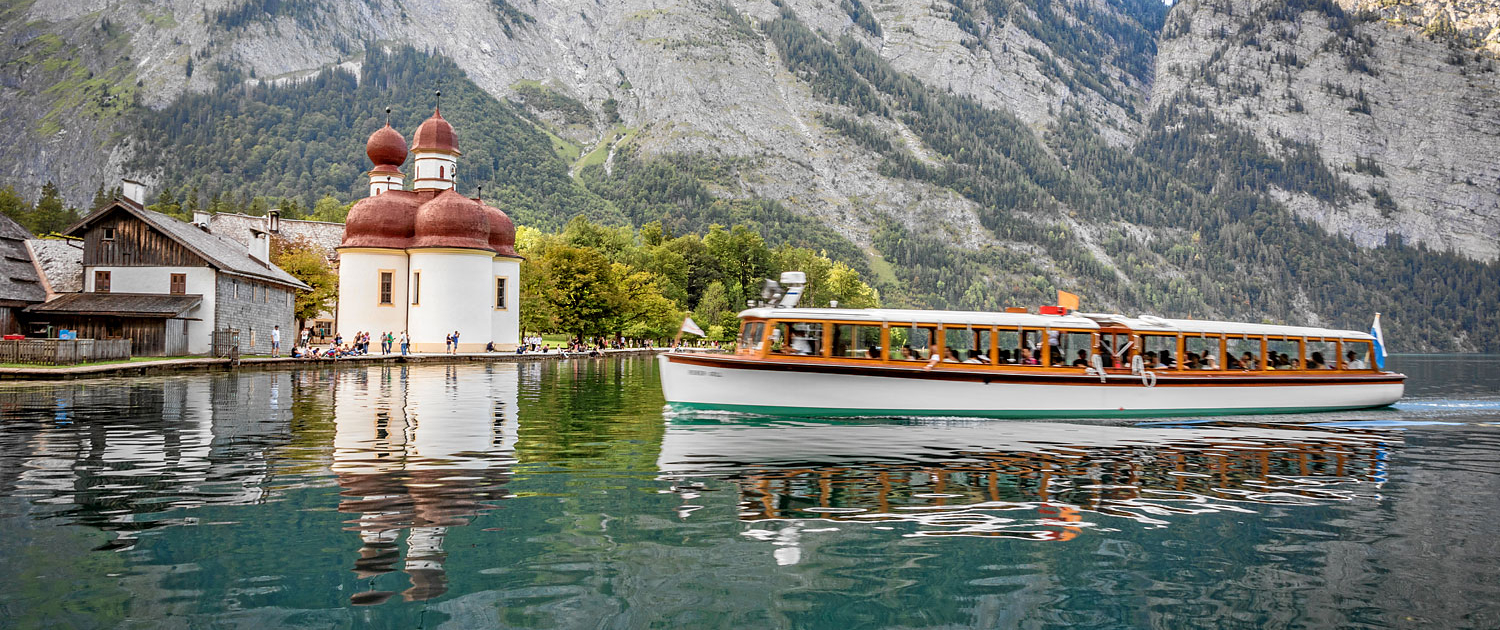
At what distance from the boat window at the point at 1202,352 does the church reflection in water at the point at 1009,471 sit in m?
4.98

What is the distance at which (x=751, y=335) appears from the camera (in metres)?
27.0

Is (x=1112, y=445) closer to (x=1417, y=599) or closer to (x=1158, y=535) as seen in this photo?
(x=1158, y=535)

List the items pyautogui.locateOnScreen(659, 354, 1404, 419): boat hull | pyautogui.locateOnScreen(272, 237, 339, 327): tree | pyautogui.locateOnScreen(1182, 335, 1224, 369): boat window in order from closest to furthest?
pyautogui.locateOnScreen(659, 354, 1404, 419): boat hull → pyautogui.locateOnScreen(1182, 335, 1224, 369): boat window → pyautogui.locateOnScreen(272, 237, 339, 327): tree

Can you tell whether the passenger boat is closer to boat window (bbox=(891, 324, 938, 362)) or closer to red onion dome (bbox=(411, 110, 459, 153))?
boat window (bbox=(891, 324, 938, 362))

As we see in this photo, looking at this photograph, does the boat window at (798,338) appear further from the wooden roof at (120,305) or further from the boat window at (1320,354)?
the wooden roof at (120,305)

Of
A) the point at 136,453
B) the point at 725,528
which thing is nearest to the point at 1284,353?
the point at 725,528

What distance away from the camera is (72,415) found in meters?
23.4

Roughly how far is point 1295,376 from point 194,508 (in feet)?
100

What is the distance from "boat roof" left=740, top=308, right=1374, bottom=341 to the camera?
26391mm

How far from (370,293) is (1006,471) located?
213ft

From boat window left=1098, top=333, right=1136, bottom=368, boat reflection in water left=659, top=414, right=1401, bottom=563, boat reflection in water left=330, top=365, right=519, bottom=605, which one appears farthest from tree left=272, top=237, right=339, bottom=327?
boat window left=1098, top=333, right=1136, bottom=368

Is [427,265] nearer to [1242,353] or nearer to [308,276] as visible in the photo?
[308,276]

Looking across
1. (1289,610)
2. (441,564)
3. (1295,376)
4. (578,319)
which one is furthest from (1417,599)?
(578,319)

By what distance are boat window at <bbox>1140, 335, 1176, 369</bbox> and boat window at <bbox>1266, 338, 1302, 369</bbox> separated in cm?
338
